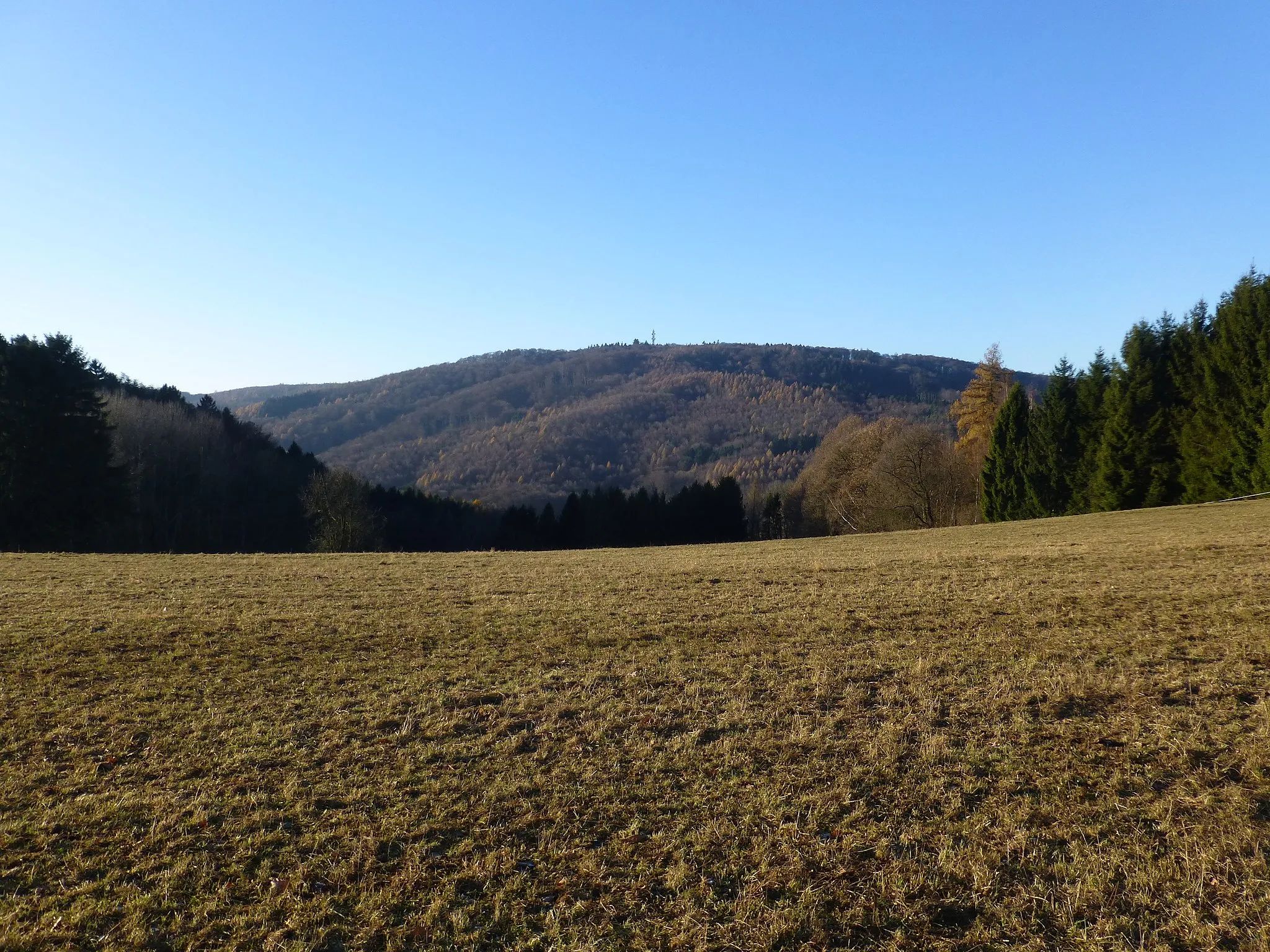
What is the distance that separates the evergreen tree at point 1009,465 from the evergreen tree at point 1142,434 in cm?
859

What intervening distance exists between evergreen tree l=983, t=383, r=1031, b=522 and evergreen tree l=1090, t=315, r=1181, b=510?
8.59m

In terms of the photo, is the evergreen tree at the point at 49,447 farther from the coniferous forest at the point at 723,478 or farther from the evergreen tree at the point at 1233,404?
the evergreen tree at the point at 1233,404

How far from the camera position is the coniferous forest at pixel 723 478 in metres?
40.3

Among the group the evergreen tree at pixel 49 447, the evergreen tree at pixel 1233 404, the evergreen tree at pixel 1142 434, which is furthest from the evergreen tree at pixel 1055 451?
the evergreen tree at pixel 49 447

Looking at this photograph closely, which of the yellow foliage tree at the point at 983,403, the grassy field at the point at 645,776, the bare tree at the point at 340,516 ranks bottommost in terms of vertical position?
the grassy field at the point at 645,776

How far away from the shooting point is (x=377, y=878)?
510 cm

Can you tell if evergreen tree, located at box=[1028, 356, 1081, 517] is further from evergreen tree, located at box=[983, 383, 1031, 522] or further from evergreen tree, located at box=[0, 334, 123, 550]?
evergreen tree, located at box=[0, 334, 123, 550]

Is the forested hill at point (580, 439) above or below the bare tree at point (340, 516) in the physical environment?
above

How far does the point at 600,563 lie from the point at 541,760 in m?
16.3

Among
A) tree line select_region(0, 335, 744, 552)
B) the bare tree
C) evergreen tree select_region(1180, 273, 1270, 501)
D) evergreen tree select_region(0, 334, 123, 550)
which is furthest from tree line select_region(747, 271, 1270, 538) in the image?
evergreen tree select_region(0, 334, 123, 550)

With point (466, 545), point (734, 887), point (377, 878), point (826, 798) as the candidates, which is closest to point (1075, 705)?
point (826, 798)

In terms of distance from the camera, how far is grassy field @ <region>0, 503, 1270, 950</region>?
4668mm

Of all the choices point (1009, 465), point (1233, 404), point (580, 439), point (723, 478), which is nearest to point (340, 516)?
point (723, 478)

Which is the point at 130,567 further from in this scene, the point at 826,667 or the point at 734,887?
the point at 734,887
